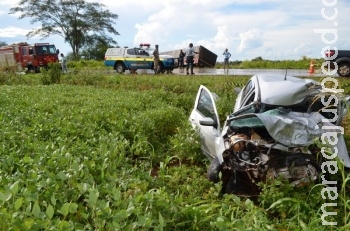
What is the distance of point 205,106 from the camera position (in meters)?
6.19

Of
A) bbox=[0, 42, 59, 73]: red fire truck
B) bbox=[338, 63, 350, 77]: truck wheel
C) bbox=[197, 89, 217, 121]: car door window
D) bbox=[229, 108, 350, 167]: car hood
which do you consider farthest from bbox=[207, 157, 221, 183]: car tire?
bbox=[0, 42, 59, 73]: red fire truck

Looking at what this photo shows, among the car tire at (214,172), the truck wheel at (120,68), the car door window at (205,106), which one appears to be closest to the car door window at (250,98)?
the car door window at (205,106)

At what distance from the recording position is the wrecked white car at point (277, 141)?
4258 mm

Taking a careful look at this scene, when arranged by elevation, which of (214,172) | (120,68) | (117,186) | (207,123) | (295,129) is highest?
(295,129)

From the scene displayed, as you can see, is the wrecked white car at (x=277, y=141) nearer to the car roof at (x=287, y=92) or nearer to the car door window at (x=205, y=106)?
the car roof at (x=287, y=92)

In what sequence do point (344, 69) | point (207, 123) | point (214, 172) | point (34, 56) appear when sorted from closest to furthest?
1. point (214, 172)
2. point (207, 123)
3. point (344, 69)
4. point (34, 56)

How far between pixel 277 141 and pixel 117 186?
1.94m

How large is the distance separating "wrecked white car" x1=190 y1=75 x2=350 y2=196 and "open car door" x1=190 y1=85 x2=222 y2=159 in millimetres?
177

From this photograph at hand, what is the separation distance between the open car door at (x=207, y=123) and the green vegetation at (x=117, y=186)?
0.17m

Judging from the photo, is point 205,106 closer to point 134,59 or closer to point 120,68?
point 134,59

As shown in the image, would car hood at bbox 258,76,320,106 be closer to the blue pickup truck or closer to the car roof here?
the car roof

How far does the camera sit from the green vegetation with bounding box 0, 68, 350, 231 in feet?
8.34

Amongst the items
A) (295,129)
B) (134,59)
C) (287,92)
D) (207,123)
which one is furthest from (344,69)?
(295,129)

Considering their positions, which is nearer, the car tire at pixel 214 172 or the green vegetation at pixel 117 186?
the green vegetation at pixel 117 186
